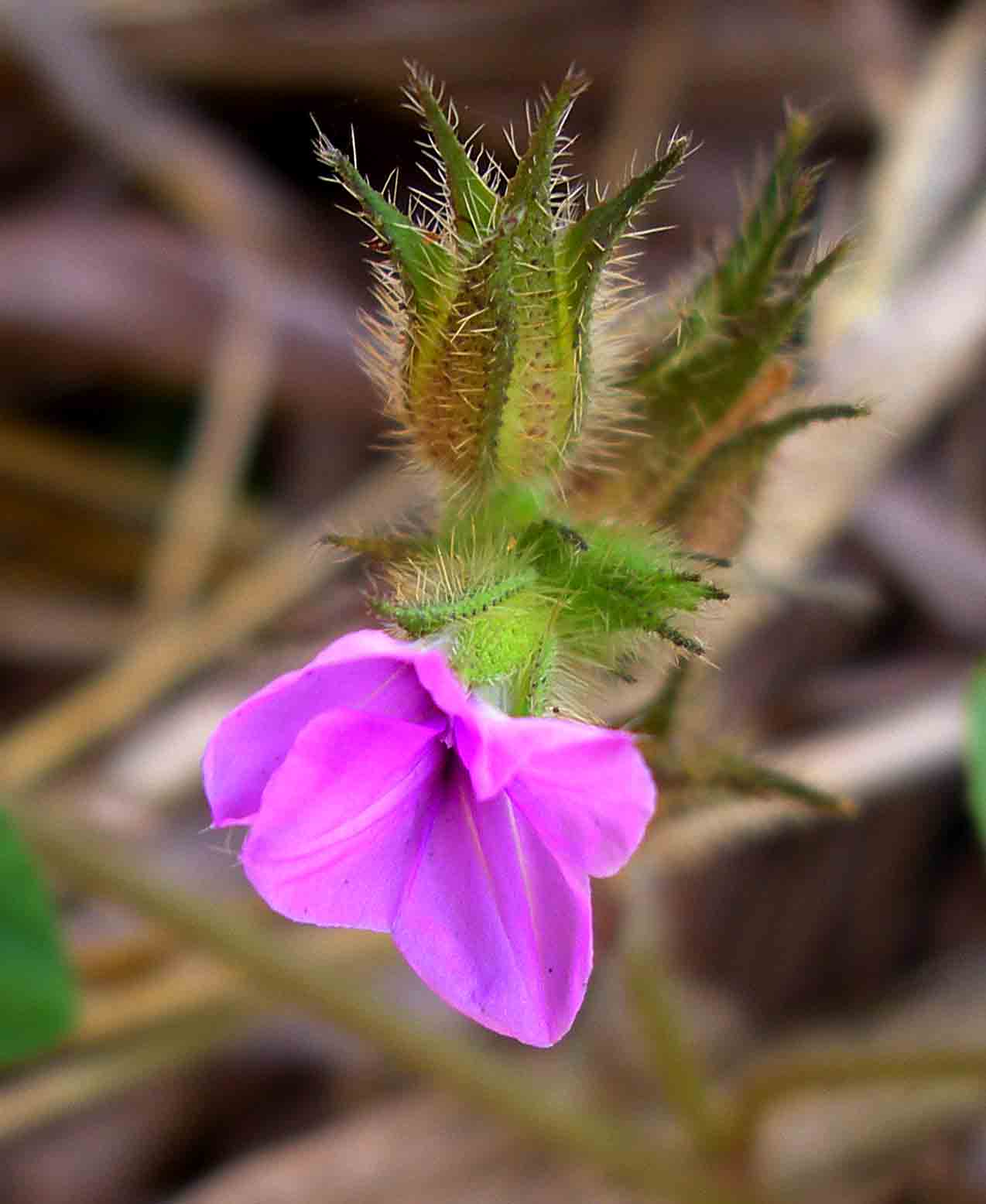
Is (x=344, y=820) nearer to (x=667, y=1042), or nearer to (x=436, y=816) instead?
(x=436, y=816)

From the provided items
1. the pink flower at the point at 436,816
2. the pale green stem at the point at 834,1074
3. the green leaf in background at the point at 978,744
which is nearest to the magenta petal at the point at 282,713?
the pink flower at the point at 436,816

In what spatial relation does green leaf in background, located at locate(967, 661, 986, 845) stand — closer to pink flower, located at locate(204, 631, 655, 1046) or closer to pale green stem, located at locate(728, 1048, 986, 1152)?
pale green stem, located at locate(728, 1048, 986, 1152)

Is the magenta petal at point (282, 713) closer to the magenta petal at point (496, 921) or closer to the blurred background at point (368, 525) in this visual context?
the magenta petal at point (496, 921)

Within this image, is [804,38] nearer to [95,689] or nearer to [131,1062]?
[95,689]

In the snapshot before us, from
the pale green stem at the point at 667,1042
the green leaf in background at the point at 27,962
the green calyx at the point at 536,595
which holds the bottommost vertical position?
the pale green stem at the point at 667,1042

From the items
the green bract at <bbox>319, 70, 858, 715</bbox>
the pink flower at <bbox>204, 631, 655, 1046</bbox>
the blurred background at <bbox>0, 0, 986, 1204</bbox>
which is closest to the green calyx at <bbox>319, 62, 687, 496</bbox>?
the green bract at <bbox>319, 70, 858, 715</bbox>
